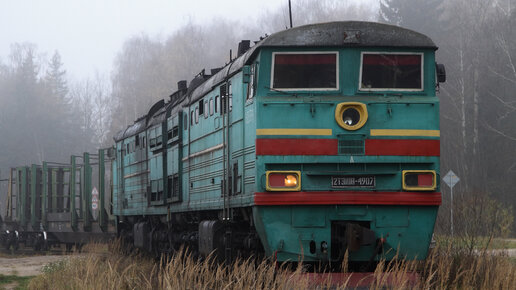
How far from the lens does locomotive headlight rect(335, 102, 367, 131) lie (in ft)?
34.6

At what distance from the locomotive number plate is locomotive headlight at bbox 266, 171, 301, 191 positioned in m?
0.48

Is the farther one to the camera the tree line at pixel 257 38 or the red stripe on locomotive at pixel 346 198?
the tree line at pixel 257 38

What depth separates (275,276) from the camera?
413 inches

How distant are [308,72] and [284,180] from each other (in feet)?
5.05

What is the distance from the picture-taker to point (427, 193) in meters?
10.5

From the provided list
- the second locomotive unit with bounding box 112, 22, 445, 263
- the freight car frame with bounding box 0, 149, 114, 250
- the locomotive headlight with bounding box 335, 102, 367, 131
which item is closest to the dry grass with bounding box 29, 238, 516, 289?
the second locomotive unit with bounding box 112, 22, 445, 263

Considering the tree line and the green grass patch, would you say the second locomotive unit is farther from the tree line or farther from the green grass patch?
the tree line

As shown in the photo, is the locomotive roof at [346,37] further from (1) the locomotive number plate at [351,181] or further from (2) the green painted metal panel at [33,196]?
(2) the green painted metal panel at [33,196]

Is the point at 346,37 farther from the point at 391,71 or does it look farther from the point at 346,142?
the point at 346,142

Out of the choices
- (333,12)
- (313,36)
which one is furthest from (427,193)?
(333,12)

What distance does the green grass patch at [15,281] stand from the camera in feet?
49.0

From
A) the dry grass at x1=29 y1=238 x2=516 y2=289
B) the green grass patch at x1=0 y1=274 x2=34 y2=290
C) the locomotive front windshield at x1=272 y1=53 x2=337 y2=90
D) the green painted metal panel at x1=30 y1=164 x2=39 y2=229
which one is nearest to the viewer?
the dry grass at x1=29 y1=238 x2=516 y2=289

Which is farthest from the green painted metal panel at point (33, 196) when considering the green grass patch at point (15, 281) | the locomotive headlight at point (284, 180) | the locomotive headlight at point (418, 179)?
the locomotive headlight at point (418, 179)

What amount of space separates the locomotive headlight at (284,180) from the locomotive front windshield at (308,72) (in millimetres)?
1211
